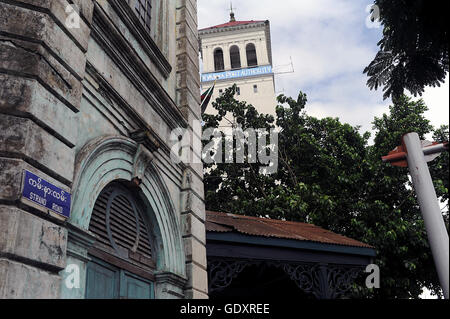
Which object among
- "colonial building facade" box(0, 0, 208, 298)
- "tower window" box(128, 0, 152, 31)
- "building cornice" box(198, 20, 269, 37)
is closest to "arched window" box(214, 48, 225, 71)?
"building cornice" box(198, 20, 269, 37)

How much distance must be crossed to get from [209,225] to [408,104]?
49.9 feet

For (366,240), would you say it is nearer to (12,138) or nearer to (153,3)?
(153,3)

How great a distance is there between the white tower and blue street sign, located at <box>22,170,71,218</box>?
41553 millimetres

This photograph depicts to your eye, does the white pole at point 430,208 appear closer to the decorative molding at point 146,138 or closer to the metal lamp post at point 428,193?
the metal lamp post at point 428,193

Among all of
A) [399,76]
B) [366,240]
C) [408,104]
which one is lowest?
[399,76]

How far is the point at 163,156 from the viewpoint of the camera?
7312 mm

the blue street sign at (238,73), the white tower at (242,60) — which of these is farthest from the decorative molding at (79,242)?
the blue street sign at (238,73)

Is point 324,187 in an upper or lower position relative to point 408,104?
lower

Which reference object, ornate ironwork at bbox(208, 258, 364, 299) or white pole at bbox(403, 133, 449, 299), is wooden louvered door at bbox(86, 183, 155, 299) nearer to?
ornate ironwork at bbox(208, 258, 364, 299)

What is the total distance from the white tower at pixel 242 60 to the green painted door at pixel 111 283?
3990 cm

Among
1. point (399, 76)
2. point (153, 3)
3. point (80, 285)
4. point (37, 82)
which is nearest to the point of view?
point (37, 82)

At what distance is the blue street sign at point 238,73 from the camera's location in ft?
153
